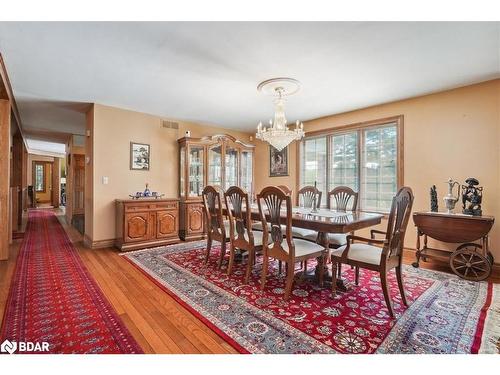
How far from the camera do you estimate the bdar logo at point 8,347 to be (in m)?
1.53

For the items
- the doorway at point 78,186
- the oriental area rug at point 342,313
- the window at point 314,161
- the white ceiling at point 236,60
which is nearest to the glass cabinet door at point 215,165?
the white ceiling at point 236,60

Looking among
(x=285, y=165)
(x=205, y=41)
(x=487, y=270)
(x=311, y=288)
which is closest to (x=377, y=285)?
(x=311, y=288)

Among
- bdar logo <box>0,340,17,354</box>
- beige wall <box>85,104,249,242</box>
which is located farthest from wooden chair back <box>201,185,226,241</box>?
beige wall <box>85,104,249,242</box>

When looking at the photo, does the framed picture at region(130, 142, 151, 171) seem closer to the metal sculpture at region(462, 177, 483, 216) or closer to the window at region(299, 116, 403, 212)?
the window at region(299, 116, 403, 212)

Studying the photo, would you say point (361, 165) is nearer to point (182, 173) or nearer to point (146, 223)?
point (182, 173)

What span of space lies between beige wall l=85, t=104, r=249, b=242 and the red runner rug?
3.24 ft

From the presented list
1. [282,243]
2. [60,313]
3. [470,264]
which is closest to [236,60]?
[282,243]

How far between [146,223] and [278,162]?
3.11 m

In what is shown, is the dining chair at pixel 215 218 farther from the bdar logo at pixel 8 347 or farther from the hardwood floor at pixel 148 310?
the bdar logo at pixel 8 347

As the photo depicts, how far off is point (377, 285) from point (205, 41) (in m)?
2.94

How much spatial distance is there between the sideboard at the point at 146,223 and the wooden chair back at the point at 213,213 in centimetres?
143

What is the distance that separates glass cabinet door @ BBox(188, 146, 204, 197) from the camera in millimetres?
4965

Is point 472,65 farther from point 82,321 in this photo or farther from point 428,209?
point 82,321
